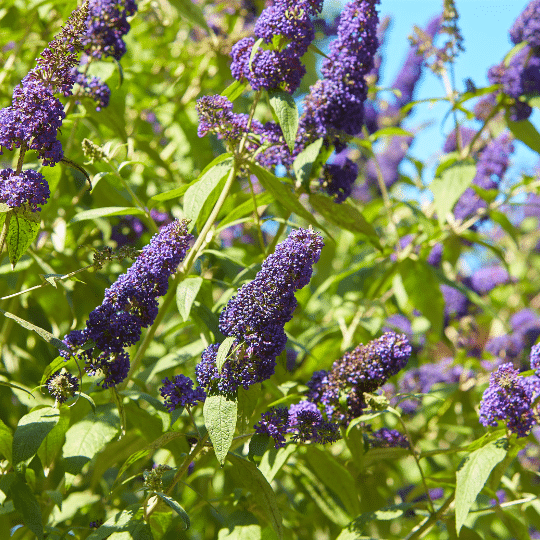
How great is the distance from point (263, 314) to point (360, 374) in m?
0.43

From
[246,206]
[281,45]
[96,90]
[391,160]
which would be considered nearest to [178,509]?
[246,206]

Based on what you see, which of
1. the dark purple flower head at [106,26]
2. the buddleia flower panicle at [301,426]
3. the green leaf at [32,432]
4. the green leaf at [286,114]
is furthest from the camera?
the dark purple flower head at [106,26]

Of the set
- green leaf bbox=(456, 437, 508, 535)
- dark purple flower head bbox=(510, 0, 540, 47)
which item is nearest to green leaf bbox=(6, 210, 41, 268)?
green leaf bbox=(456, 437, 508, 535)

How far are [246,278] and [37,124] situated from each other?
78 cm

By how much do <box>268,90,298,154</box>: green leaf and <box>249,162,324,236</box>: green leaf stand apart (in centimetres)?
11

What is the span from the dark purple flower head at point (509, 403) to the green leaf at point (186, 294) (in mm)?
838

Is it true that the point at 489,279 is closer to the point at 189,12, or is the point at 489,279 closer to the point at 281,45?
the point at 189,12

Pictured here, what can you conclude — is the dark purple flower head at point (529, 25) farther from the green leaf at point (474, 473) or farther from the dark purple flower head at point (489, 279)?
the green leaf at point (474, 473)

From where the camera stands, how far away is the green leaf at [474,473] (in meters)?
1.46

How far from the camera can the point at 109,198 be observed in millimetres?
2271

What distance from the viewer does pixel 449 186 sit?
2410 millimetres

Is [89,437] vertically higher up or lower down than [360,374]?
higher up

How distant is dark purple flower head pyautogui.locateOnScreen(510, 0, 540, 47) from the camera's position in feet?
8.52

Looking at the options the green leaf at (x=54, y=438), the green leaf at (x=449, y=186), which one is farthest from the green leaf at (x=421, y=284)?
the green leaf at (x=54, y=438)
